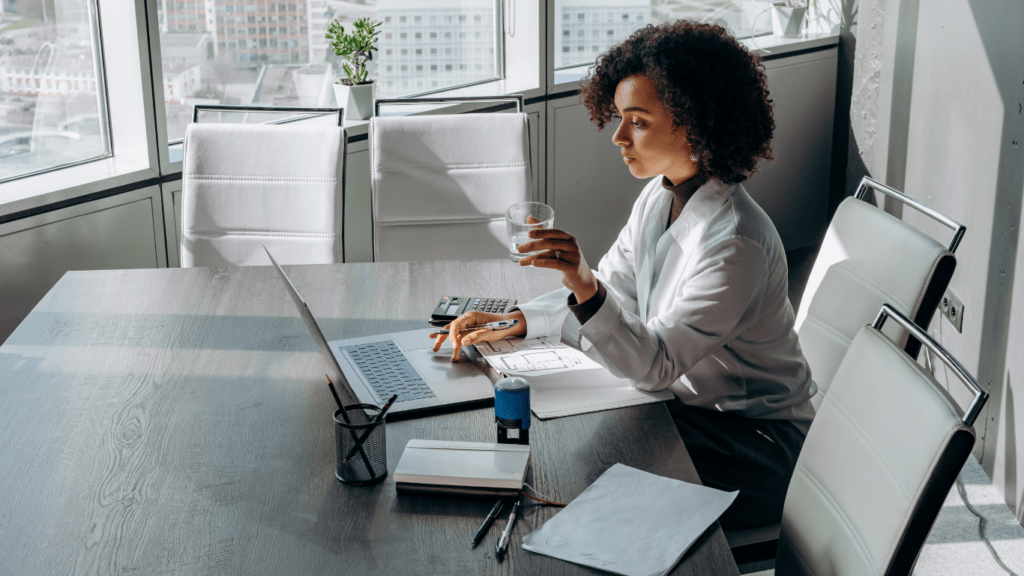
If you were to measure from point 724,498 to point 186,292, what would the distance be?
137 cm

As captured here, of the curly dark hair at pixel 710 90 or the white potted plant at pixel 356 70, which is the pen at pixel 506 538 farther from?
the white potted plant at pixel 356 70

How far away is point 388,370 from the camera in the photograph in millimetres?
1674

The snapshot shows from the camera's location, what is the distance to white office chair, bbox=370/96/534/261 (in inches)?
104

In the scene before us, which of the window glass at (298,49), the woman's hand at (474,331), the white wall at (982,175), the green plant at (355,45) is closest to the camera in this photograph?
the woman's hand at (474,331)

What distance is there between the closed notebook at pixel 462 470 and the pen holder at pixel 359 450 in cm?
3

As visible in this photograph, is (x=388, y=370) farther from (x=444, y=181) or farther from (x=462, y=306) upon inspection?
(x=444, y=181)

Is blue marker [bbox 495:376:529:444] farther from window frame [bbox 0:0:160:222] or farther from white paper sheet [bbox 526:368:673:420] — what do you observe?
window frame [bbox 0:0:160:222]

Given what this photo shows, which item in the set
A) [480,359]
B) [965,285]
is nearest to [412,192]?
[480,359]

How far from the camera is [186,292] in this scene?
2.10 m

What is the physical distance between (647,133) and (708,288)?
12.3 inches

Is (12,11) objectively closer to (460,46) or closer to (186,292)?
(186,292)

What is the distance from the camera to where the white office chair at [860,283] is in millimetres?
1604

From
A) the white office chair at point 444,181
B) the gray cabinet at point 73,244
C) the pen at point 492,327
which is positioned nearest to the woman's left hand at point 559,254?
the pen at point 492,327

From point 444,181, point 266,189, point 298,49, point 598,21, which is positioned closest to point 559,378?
point 444,181
